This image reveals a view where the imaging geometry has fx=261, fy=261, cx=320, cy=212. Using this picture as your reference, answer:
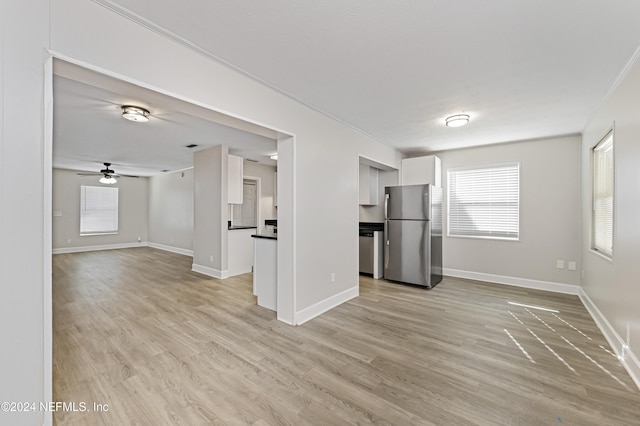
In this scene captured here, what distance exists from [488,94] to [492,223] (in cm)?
291

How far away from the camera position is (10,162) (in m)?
1.26

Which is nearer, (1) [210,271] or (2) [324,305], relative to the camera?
(2) [324,305]

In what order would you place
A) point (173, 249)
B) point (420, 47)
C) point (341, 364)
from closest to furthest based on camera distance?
1. point (420, 47)
2. point (341, 364)
3. point (173, 249)

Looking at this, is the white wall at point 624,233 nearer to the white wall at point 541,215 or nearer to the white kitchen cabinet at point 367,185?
the white wall at point 541,215

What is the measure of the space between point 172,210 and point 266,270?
6.20 meters

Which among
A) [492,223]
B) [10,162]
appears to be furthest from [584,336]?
[10,162]

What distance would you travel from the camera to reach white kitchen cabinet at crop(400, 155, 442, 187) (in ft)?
16.6

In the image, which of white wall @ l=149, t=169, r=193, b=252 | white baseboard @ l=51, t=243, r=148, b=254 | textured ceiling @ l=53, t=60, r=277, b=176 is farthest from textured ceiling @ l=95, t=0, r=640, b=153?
white baseboard @ l=51, t=243, r=148, b=254

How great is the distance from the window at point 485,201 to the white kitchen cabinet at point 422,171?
1.28ft

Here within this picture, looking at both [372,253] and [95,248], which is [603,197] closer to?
[372,253]

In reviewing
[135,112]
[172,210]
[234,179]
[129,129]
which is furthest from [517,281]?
[172,210]

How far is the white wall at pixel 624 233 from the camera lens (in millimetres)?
2078

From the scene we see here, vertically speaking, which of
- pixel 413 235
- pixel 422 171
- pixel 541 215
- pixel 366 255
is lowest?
pixel 366 255

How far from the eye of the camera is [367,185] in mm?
5641
